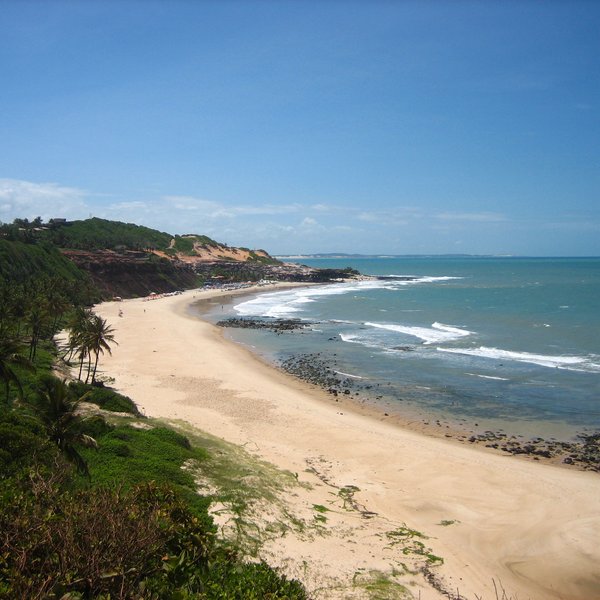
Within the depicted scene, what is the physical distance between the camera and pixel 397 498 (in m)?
21.2

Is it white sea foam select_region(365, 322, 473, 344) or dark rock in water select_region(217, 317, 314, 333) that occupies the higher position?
white sea foam select_region(365, 322, 473, 344)

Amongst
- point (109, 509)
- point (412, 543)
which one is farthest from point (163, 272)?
point (109, 509)

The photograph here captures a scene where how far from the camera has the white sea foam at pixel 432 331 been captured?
5775 centimetres

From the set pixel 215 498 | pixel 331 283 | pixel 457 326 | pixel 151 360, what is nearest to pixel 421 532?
pixel 215 498

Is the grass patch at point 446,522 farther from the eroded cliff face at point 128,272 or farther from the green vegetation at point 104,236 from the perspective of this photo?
the green vegetation at point 104,236

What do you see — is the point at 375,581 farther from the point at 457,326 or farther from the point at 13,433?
the point at 457,326

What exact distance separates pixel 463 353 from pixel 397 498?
31175 millimetres

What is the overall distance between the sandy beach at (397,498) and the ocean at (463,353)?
19.4 feet

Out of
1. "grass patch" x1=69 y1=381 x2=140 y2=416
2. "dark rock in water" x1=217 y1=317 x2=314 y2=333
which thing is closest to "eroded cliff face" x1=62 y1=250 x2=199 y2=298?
"dark rock in water" x1=217 y1=317 x2=314 y2=333

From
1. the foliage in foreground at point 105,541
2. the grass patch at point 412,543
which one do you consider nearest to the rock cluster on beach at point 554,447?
the grass patch at point 412,543

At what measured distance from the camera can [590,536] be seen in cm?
1847

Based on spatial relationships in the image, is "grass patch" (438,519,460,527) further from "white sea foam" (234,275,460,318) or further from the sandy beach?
"white sea foam" (234,275,460,318)

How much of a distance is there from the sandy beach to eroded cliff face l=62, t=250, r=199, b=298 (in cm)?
6379

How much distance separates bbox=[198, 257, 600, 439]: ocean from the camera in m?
33.4
